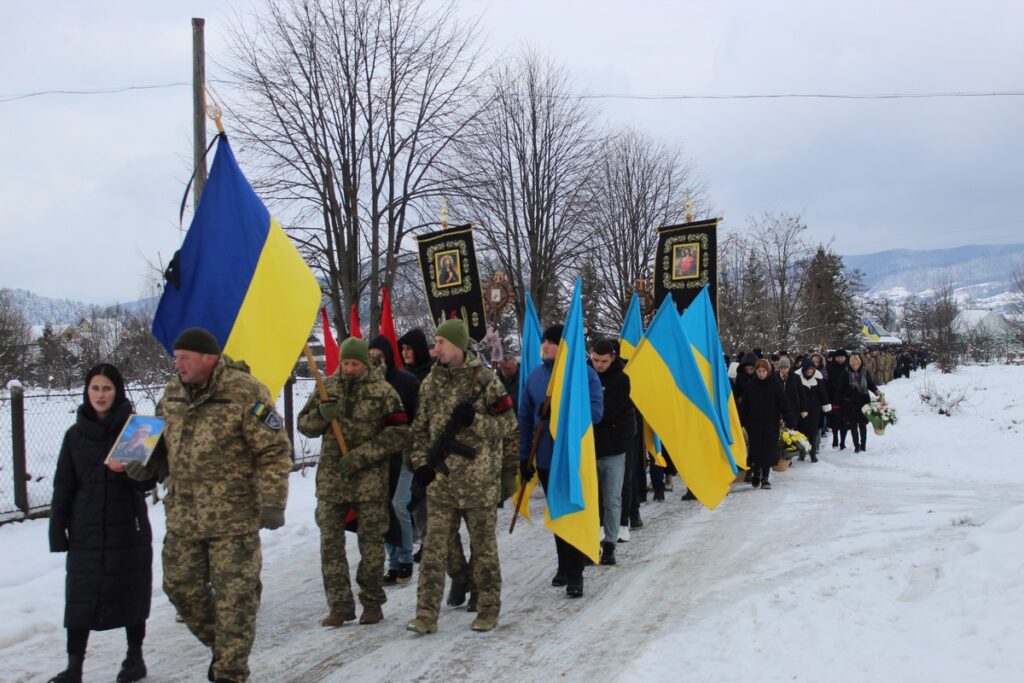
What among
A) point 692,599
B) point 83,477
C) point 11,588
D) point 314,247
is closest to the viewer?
point 83,477

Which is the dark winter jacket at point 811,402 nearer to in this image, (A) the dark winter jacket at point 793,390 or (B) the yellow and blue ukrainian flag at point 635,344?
(A) the dark winter jacket at point 793,390

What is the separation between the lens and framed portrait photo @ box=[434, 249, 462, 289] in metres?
15.3

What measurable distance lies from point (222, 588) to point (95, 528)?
36.9 inches

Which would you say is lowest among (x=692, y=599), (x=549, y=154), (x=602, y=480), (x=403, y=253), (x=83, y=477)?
(x=692, y=599)

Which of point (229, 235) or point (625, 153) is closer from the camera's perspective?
point (229, 235)

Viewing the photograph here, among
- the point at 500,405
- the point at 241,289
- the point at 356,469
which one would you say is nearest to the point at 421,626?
the point at 356,469

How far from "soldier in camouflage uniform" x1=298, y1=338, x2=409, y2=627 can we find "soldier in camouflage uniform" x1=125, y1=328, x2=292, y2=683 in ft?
4.27

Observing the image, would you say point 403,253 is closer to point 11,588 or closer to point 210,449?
point 11,588

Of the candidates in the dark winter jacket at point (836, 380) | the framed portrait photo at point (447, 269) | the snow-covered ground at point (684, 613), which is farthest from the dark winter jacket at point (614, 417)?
the dark winter jacket at point (836, 380)

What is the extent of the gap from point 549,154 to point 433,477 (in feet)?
59.9

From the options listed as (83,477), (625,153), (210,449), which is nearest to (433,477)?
(210,449)

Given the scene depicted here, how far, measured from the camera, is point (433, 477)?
5965 millimetres

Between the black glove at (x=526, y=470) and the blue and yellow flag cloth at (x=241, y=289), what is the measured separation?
2.17m

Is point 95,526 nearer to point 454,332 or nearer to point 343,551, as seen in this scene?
point 343,551
